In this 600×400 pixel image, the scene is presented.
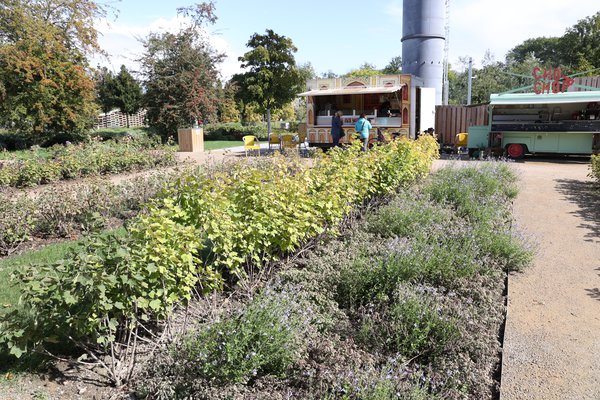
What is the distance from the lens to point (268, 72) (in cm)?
2411

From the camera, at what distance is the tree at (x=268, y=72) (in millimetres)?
24094

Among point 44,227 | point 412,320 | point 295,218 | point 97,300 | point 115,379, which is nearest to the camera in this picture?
point 97,300

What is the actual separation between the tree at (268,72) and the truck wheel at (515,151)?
42.4 ft

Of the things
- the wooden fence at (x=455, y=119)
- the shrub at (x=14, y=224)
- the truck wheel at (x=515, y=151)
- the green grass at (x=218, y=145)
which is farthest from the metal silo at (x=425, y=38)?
the shrub at (x=14, y=224)

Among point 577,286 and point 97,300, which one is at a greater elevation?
point 97,300

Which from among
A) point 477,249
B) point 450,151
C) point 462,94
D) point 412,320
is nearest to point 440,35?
point 450,151

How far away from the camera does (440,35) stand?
23234 millimetres

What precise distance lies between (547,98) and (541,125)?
44.6 inches

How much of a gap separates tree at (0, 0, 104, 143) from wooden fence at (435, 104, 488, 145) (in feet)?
52.5

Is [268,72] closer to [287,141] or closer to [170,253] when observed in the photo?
[287,141]

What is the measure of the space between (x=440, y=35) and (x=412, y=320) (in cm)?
2302

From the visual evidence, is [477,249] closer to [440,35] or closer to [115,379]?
[115,379]

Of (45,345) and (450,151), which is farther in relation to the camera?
(450,151)

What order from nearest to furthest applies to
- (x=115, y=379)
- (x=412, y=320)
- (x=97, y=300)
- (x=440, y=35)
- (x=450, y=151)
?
(x=97, y=300), (x=115, y=379), (x=412, y=320), (x=450, y=151), (x=440, y=35)
